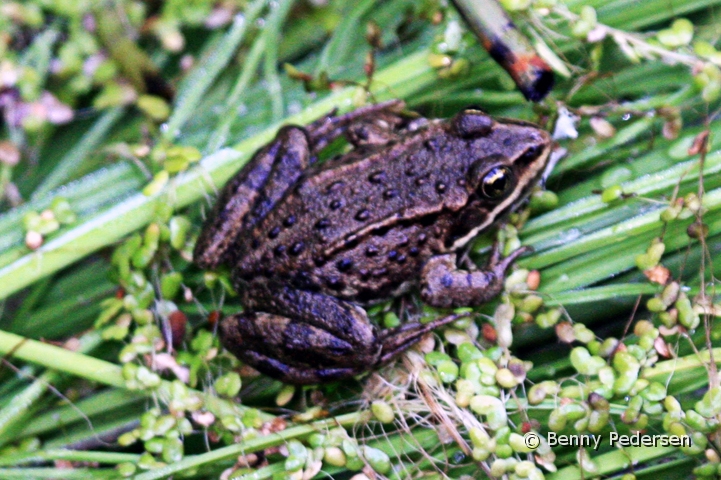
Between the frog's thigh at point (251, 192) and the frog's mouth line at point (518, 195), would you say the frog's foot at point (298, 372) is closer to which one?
the frog's thigh at point (251, 192)

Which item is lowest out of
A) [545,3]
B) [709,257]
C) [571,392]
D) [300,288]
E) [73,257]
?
[571,392]

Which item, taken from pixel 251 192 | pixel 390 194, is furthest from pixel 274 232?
pixel 390 194

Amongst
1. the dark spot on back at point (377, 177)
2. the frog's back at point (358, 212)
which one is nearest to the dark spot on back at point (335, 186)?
the frog's back at point (358, 212)

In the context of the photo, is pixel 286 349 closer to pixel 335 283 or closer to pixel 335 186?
pixel 335 283

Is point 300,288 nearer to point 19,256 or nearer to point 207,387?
point 207,387

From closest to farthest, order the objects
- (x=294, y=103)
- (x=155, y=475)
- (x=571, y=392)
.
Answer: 1. (x=571, y=392)
2. (x=155, y=475)
3. (x=294, y=103)

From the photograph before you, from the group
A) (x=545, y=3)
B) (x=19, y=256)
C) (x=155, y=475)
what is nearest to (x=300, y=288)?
(x=155, y=475)
